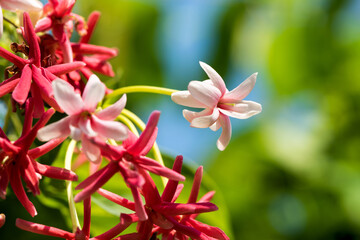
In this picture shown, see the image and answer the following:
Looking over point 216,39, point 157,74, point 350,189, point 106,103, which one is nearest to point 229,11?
point 216,39

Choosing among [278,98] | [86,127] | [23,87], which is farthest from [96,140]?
[278,98]

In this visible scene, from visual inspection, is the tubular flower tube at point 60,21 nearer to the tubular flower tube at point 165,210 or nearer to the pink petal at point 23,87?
the pink petal at point 23,87

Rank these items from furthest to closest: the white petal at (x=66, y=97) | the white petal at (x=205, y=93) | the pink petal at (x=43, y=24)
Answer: the pink petal at (x=43, y=24) → the white petal at (x=205, y=93) → the white petal at (x=66, y=97)

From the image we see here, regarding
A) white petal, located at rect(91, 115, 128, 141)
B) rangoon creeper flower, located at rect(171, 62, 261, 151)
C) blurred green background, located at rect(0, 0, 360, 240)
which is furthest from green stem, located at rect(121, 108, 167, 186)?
blurred green background, located at rect(0, 0, 360, 240)

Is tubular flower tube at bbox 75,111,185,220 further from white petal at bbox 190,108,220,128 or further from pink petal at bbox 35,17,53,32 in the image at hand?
pink petal at bbox 35,17,53,32

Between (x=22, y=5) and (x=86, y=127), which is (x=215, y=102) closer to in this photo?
(x=86, y=127)

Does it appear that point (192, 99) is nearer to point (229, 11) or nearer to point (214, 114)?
point (214, 114)

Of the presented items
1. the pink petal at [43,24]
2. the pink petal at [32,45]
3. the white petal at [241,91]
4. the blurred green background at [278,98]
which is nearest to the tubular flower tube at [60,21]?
the pink petal at [43,24]
